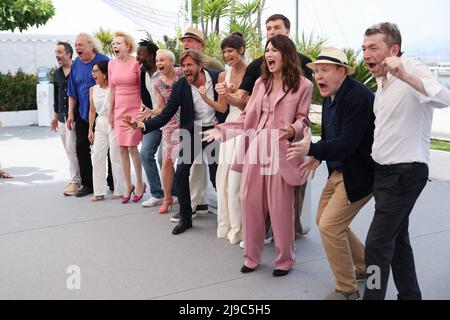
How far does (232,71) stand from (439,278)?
2422mm

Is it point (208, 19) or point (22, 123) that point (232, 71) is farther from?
point (208, 19)

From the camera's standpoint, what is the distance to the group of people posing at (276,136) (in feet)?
9.73

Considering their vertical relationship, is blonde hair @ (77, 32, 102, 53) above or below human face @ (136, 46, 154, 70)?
above

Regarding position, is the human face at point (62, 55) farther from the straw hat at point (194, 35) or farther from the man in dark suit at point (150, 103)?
the straw hat at point (194, 35)

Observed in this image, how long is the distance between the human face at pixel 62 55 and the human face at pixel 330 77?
432 cm

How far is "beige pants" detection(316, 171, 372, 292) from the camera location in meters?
3.33

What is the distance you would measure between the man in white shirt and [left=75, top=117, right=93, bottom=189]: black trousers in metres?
4.45

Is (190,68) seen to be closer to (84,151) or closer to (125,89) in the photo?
(125,89)

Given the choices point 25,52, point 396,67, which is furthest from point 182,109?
point 25,52

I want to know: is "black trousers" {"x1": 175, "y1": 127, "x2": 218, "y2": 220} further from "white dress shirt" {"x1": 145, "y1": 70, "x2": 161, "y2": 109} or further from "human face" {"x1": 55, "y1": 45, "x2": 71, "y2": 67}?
"human face" {"x1": 55, "y1": 45, "x2": 71, "y2": 67}

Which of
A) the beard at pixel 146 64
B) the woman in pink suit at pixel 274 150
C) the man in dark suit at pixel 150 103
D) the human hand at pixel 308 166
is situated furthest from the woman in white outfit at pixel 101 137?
the human hand at pixel 308 166

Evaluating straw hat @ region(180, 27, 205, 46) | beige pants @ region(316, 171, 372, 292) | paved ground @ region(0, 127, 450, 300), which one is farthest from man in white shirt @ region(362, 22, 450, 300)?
straw hat @ region(180, 27, 205, 46)

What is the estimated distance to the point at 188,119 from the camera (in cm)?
507

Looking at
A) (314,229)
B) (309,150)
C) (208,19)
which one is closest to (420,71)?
(309,150)
